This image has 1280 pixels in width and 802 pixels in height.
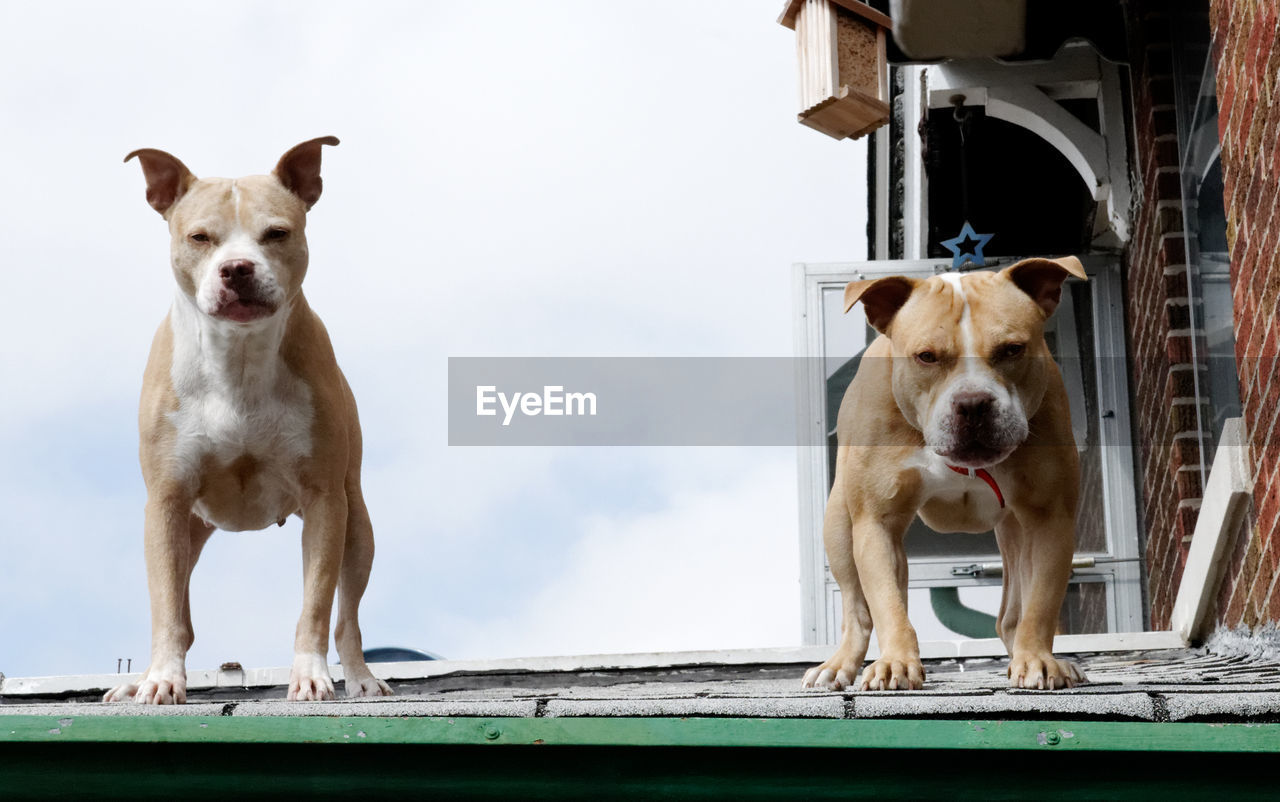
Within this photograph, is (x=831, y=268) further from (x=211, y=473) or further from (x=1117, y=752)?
(x=1117, y=752)

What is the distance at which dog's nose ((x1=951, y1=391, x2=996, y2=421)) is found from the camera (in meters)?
4.09

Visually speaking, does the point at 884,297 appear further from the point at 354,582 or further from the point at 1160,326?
the point at 1160,326

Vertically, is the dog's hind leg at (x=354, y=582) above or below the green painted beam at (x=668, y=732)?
above

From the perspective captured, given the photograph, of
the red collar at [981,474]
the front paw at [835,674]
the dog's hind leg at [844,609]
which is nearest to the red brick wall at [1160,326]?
the dog's hind leg at [844,609]

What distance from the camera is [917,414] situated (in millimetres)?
4340

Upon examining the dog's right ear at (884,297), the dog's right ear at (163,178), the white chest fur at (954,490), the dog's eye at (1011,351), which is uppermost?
Result: the dog's right ear at (163,178)

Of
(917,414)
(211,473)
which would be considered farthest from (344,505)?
(917,414)

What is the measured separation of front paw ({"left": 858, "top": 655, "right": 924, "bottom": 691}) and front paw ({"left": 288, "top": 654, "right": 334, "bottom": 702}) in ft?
4.37

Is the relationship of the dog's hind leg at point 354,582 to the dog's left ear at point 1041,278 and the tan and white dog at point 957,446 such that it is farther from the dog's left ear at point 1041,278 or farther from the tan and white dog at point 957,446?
the dog's left ear at point 1041,278

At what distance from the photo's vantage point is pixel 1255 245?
5.07 metres

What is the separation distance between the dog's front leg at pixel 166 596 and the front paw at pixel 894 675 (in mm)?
1685

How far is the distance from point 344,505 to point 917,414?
64.2 inches

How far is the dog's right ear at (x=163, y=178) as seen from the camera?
4.55 meters

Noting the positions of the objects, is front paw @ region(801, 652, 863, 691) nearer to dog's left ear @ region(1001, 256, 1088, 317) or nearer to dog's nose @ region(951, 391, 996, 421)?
dog's nose @ region(951, 391, 996, 421)
